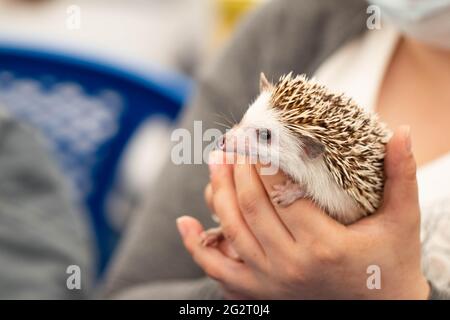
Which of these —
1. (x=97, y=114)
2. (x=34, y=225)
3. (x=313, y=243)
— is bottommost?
(x=313, y=243)

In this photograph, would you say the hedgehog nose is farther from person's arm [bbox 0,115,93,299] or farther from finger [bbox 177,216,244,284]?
person's arm [bbox 0,115,93,299]

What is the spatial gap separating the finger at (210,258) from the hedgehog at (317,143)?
12 cm

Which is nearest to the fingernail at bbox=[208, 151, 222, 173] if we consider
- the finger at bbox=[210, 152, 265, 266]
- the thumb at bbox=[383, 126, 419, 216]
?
the finger at bbox=[210, 152, 265, 266]

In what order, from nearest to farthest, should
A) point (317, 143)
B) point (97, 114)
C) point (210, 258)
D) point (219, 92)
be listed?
point (317, 143) < point (210, 258) < point (219, 92) < point (97, 114)

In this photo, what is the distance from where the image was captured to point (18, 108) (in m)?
1.30

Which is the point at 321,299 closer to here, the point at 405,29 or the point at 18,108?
the point at 405,29

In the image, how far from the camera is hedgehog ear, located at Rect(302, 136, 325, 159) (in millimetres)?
438

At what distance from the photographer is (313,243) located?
0.50 meters

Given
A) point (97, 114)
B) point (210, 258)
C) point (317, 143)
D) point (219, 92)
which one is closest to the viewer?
point (317, 143)

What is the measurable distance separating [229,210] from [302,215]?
72 mm

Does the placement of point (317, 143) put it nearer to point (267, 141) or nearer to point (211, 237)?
point (267, 141)

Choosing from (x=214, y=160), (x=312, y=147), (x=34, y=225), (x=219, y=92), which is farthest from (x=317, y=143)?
(x=34, y=225)
